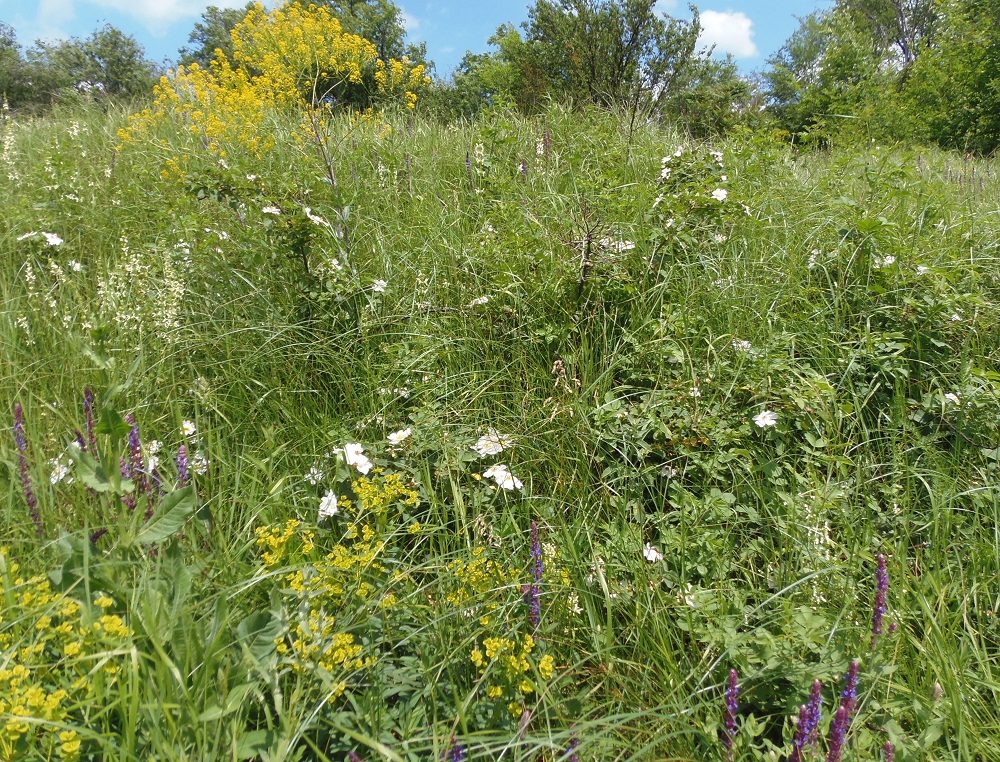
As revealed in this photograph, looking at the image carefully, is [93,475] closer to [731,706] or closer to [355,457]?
[355,457]

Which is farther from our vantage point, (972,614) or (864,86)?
(864,86)

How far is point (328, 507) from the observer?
5.04 feet

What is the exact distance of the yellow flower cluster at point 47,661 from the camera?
0.93 metres

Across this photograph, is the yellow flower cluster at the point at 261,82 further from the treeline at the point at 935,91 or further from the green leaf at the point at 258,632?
the treeline at the point at 935,91

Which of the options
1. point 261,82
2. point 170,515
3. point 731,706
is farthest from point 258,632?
point 261,82

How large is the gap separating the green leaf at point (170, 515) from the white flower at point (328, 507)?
0.36 m

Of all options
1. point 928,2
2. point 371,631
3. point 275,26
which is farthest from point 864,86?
point 928,2

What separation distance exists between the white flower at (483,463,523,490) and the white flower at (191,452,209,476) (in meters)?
0.81

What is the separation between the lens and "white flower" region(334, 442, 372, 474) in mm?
1596

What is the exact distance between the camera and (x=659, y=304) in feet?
7.38

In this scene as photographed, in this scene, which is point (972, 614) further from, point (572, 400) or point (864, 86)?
point (864, 86)

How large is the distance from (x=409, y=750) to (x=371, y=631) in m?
0.27

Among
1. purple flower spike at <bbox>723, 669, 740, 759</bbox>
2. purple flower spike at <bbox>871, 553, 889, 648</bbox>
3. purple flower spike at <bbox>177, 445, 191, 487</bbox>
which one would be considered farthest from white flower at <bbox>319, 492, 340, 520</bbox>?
purple flower spike at <bbox>871, 553, 889, 648</bbox>

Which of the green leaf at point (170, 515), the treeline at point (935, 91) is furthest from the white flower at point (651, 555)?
the treeline at point (935, 91)
